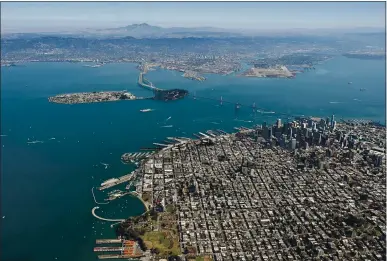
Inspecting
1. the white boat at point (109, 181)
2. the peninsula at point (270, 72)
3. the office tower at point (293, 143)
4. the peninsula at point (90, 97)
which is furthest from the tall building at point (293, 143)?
the peninsula at point (270, 72)

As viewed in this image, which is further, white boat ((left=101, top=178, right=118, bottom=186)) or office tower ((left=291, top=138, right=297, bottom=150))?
office tower ((left=291, top=138, right=297, bottom=150))

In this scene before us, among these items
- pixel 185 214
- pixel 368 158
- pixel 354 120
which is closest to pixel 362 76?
pixel 354 120

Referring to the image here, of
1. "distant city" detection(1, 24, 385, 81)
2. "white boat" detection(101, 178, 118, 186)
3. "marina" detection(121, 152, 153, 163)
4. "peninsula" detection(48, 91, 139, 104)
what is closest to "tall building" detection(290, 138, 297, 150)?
"marina" detection(121, 152, 153, 163)

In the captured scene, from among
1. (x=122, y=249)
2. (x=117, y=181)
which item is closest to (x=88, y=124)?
(x=117, y=181)

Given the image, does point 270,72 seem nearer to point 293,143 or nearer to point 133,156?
point 293,143

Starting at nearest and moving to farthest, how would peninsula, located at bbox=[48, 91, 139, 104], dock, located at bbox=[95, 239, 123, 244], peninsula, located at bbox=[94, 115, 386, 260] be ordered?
peninsula, located at bbox=[94, 115, 386, 260] → dock, located at bbox=[95, 239, 123, 244] → peninsula, located at bbox=[48, 91, 139, 104]

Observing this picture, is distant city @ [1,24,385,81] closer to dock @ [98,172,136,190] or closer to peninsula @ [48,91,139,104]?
peninsula @ [48,91,139,104]

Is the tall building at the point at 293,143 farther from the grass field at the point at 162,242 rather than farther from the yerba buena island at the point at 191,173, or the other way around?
the grass field at the point at 162,242

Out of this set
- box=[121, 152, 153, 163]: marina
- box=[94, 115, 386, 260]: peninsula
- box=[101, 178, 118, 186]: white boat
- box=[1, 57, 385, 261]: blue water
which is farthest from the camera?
box=[121, 152, 153, 163]: marina
